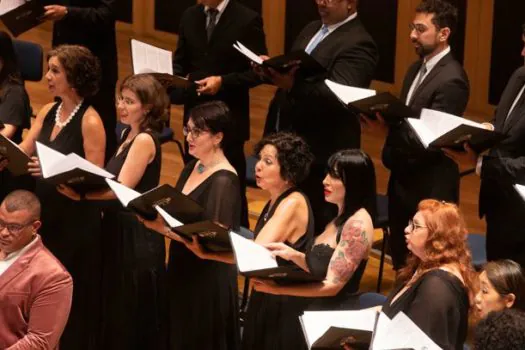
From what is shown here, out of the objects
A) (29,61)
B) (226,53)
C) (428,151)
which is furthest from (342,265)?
(29,61)

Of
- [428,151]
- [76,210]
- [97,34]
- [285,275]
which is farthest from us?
[97,34]

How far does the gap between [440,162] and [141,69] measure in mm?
1580

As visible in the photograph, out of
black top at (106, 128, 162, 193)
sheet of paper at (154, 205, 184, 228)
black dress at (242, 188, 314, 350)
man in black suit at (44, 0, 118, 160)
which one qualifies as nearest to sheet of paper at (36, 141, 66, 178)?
black top at (106, 128, 162, 193)

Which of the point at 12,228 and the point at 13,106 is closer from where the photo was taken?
the point at 12,228

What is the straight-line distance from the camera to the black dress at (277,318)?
4.94 meters

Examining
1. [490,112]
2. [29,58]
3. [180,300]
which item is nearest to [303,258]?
[180,300]

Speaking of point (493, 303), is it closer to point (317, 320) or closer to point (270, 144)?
point (317, 320)

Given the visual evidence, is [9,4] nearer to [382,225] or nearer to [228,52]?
[228,52]

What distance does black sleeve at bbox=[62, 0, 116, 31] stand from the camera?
22.7 ft

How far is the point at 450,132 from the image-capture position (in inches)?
197

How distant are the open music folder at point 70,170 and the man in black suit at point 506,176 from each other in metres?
1.51

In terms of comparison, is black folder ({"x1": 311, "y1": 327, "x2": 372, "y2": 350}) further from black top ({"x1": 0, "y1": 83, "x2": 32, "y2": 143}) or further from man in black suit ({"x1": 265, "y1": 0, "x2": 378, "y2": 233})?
black top ({"x1": 0, "y1": 83, "x2": 32, "y2": 143})

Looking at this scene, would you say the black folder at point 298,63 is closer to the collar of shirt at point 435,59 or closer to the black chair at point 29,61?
the collar of shirt at point 435,59

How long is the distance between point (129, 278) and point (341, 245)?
1.38m
